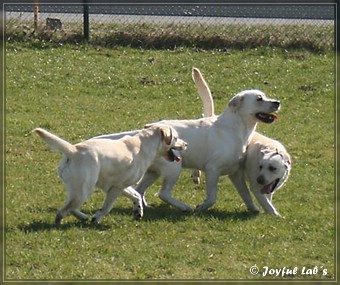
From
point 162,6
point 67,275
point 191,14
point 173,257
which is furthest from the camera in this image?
point 162,6

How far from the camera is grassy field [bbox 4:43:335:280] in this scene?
6645 millimetres

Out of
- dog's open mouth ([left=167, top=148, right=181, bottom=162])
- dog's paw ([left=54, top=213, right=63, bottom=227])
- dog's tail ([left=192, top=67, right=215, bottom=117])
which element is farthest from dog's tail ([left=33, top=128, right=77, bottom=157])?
dog's tail ([left=192, top=67, right=215, bottom=117])

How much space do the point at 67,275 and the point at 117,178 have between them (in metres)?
1.40

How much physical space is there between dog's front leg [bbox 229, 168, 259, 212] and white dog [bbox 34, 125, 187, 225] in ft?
2.28

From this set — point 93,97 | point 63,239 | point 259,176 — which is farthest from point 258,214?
point 93,97

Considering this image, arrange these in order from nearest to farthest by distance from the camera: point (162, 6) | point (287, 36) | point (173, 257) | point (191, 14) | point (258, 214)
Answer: point (173, 257), point (258, 214), point (287, 36), point (191, 14), point (162, 6)

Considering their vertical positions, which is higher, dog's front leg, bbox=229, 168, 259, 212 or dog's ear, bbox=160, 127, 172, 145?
dog's ear, bbox=160, 127, 172, 145

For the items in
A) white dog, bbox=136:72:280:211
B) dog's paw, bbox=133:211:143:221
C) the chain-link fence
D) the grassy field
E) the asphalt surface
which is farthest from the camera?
the asphalt surface

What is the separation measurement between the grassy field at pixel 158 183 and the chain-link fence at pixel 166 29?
33 cm

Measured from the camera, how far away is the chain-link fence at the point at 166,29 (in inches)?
615

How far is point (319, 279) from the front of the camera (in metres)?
6.40

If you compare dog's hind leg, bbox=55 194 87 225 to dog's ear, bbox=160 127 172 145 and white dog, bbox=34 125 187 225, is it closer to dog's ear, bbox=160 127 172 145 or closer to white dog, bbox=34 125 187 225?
white dog, bbox=34 125 187 225

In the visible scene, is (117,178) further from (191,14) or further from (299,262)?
(191,14)

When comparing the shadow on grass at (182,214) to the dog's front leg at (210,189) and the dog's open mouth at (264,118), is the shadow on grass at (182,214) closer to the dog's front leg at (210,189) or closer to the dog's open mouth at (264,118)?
the dog's front leg at (210,189)
